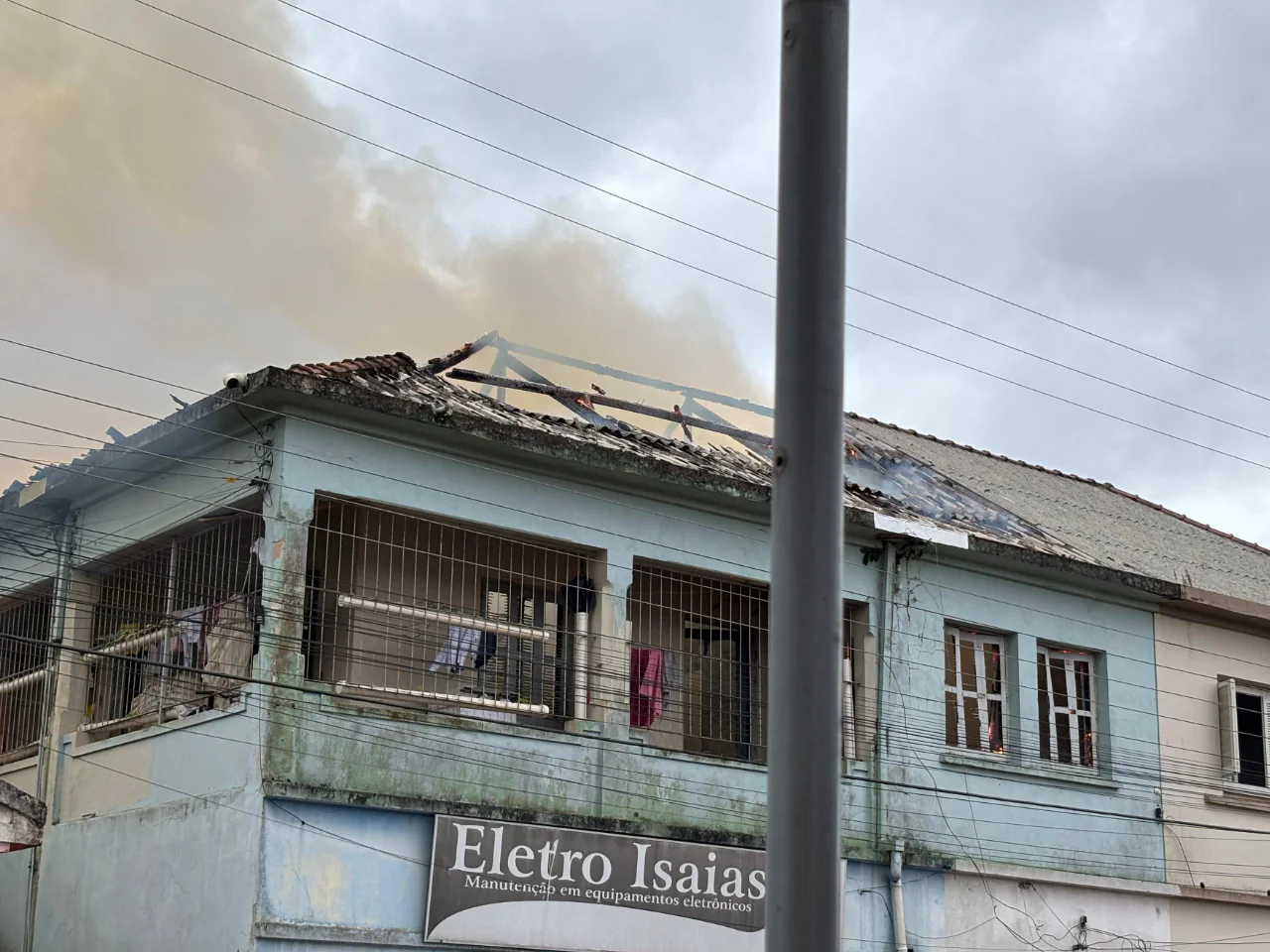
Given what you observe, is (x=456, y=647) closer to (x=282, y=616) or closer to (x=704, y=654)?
(x=282, y=616)

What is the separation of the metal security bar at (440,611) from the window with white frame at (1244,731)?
8.54 meters

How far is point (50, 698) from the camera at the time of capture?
14.9 m

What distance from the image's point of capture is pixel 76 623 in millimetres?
15211

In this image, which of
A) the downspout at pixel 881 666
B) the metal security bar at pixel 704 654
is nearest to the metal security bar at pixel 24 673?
the metal security bar at pixel 704 654

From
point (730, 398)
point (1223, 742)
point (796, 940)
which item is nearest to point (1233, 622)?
point (1223, 742)

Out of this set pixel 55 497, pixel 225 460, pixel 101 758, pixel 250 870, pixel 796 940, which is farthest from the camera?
pixel 55 497

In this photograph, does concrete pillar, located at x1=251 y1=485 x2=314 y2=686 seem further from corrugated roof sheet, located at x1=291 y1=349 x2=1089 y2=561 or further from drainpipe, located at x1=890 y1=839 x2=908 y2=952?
drainpipe, located at x1=890 y1=839 x2=908 y2=952

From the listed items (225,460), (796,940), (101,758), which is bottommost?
(796,940)

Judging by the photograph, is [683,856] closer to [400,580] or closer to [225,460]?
[400,580]

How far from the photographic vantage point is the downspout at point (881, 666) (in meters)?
15.2

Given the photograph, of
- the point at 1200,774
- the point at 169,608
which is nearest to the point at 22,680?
the point at 169,608

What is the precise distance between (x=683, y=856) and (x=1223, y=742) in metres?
7.75

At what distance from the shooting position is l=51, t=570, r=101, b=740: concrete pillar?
48.5 ft

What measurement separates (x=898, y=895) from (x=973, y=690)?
8.63ft
